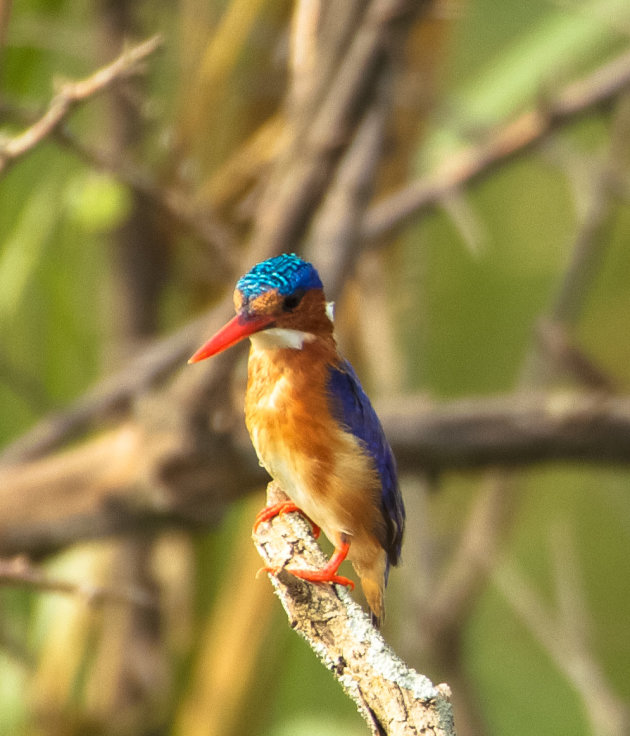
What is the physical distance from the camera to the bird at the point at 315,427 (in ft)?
3.78

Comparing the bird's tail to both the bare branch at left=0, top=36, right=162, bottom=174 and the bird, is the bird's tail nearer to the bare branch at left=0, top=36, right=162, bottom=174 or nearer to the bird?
the bird

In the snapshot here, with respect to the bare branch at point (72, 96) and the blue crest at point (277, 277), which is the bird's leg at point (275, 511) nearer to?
the blue crest at point (277, 277)

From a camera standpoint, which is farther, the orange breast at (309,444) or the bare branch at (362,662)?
the orange breast at (309,444)

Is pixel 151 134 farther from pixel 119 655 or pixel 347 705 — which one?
pixel 347 705

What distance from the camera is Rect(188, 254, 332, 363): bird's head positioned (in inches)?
41.5

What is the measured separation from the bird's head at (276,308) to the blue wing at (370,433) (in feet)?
0.21

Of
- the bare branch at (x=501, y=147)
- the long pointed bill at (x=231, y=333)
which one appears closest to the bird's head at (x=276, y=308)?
the long pointed bill at (x=231, y=333)

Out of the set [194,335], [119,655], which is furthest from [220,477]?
[119,655]

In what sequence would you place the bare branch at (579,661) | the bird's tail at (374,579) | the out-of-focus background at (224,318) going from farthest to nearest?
the bare branch at (579,661) → the out-of-focus background at (224,318) → the bird's tail at (374,579)

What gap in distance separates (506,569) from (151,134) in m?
1.51

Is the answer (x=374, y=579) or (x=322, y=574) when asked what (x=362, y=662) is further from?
(x=374, y=579)

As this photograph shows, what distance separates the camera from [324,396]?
117cm

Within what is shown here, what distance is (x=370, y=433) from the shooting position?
47.5 inches

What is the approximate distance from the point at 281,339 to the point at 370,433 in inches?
5.8
